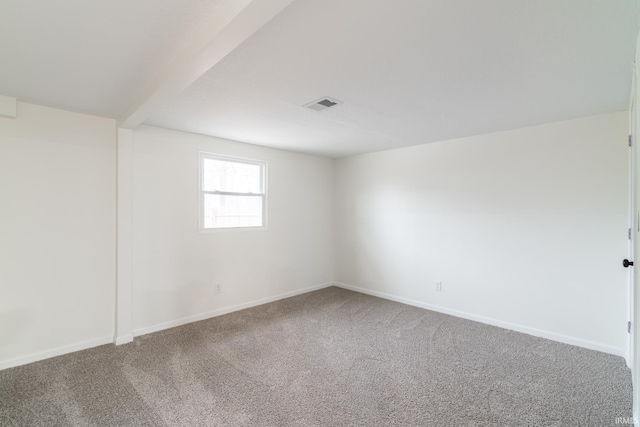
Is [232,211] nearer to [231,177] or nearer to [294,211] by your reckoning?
[231,177]

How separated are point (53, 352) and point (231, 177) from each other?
259cm

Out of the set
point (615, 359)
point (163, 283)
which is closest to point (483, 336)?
point (615, 359)

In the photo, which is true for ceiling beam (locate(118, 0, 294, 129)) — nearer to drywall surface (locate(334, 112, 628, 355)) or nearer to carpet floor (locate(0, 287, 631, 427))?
carpet floor (locate(0, 287, 631, 427))

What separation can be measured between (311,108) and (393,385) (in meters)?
2.47

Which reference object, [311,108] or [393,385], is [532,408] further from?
[311,108]

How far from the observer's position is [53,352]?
9.12ft

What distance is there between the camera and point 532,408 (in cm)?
206

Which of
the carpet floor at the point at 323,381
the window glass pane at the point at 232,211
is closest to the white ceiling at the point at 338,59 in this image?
the window glass pane at the point at 232,211

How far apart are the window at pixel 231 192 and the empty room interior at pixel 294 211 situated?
0.11 feet

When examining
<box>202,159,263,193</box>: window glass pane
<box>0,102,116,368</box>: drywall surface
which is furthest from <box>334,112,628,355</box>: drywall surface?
<box>0,102,116,368</box>: drywall surface

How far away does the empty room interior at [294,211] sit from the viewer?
1.70 meters

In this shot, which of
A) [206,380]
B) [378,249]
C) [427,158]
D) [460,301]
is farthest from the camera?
[378,249]

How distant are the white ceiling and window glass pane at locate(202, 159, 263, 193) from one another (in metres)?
0.89

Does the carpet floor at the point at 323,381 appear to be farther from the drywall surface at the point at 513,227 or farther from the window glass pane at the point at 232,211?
the window glass pane at the point at 232,211
